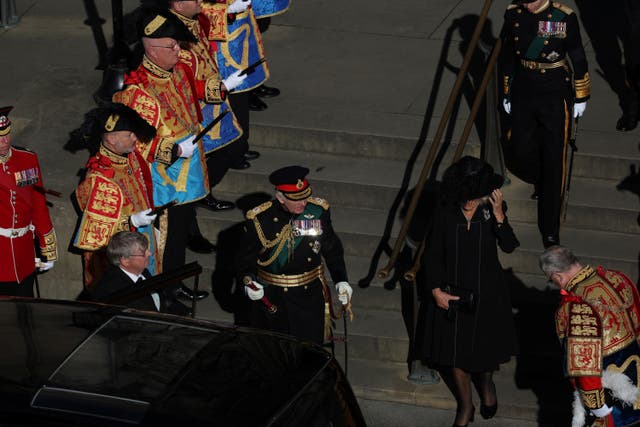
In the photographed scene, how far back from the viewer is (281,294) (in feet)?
30.8

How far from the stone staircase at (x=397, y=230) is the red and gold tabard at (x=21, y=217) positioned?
132cm

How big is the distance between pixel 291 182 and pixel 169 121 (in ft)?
4.62

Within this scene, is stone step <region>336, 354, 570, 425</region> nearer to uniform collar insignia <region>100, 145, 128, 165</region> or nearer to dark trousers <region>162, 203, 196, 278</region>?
dark trousers <region>162, 203, 196, 278</region>

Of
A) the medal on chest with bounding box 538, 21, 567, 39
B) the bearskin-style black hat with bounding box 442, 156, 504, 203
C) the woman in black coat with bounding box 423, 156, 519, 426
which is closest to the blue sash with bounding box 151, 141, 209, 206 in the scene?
the woman in black coat with bounding box 423, 156, 519, 426

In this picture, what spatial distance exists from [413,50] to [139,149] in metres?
4.44

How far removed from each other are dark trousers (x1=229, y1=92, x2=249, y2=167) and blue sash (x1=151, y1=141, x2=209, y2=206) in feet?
3.30

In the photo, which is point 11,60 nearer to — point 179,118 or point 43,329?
point 179,118

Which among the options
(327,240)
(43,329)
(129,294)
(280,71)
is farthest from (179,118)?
(43,329)

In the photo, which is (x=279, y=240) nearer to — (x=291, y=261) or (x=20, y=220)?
(x=291, y=261)

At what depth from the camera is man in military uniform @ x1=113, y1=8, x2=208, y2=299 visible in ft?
32.8

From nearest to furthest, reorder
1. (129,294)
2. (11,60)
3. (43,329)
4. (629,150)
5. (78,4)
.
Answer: (43,329) → (129,294) → (629,150) → (11,60) → (78,4)

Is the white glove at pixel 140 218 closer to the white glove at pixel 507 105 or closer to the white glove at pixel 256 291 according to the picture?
the white glove at pixel 256 291

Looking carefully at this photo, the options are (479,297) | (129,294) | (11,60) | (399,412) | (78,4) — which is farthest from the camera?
(78,4)

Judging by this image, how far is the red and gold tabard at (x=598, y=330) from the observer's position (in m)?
8.30
